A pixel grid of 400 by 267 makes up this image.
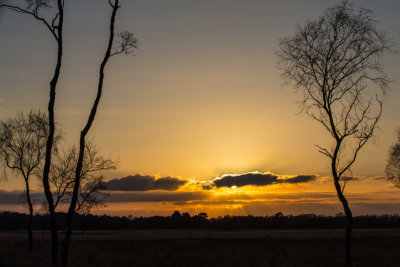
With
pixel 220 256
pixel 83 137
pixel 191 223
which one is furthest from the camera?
pixel 191 223

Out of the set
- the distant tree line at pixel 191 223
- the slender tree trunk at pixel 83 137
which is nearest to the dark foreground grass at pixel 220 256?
the slender tree trunk at pixel 83 137

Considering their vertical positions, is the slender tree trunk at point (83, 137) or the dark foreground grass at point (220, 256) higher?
the slender tree trunk at point (83, 137)

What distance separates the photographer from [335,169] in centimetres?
2258

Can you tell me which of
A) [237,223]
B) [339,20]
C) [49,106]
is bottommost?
[237,223]

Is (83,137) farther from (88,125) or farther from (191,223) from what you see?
(191,223)

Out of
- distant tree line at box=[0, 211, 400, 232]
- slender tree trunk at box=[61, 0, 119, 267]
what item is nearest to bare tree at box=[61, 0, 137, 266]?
slender tree trunk at box=[61, 0, 119, 267]

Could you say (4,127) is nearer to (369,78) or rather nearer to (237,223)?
(369,78)

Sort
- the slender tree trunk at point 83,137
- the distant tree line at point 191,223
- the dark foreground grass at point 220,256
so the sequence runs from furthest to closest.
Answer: the distant tree line at point 191,223 → the dark foreground grass at point 220,256 → the slender tree trunk at point 83,137

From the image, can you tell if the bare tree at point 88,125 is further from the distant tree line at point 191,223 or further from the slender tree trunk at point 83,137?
the distant tree line at point 191,223

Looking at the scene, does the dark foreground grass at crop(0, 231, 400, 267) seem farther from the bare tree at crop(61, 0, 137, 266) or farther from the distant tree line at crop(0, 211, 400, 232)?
the distant tree line at crop(0, 211, 400, 232)

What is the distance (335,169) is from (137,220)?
545 feet

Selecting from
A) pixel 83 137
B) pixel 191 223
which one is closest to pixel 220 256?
pixel 83 137

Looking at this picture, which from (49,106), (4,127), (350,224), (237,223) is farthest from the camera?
(237,223)

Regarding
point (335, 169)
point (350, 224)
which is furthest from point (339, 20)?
point (350, 224)
